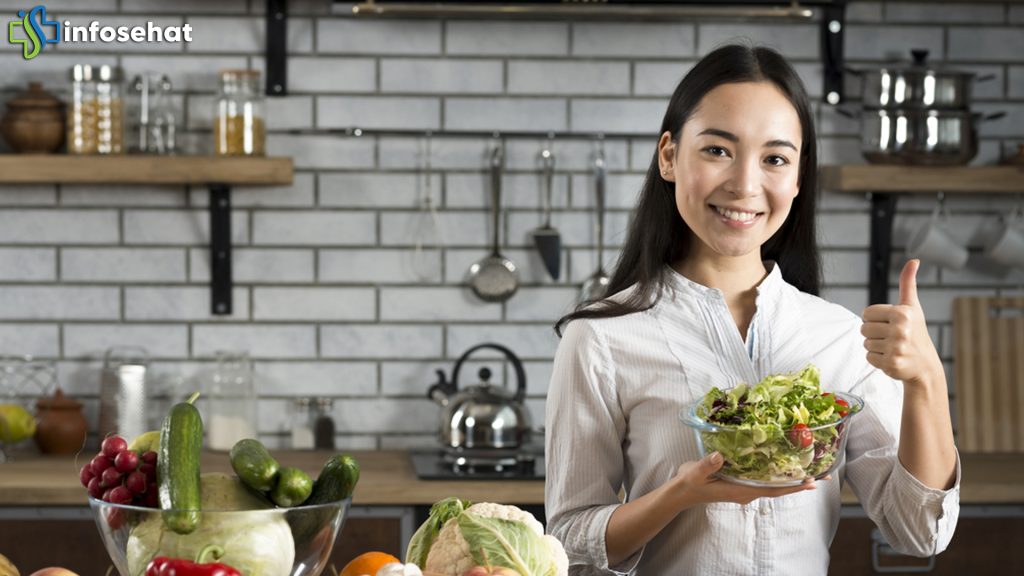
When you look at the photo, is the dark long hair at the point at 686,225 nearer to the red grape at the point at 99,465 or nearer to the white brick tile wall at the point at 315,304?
the red grape at the point at 99,465

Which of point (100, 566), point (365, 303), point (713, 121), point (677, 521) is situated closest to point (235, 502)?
point (677, 521)

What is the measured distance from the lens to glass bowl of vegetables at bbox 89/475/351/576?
1260 millimetres

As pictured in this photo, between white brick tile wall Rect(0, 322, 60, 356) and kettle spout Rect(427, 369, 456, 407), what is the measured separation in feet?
3.31

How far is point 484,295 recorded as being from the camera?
11.1ft

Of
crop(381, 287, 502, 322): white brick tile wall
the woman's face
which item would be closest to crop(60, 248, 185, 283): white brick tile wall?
crop(381, 287, 502, 322): white brick tile wall

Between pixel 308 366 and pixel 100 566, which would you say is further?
pixel 308 366

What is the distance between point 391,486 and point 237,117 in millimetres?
1039

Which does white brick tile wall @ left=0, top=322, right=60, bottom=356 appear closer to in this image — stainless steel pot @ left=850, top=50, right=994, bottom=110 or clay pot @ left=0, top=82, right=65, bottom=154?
clay pot @ left=0, top=82, right=65, bottom=154

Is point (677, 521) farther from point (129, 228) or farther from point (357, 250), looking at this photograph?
point (129, 228)

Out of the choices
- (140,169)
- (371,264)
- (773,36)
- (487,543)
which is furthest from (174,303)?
(487,543)

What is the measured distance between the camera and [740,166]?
170 centimetres

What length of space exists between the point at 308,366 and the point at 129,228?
0.60m

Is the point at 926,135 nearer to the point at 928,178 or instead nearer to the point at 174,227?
the point at 928,178

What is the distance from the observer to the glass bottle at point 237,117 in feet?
10.5
